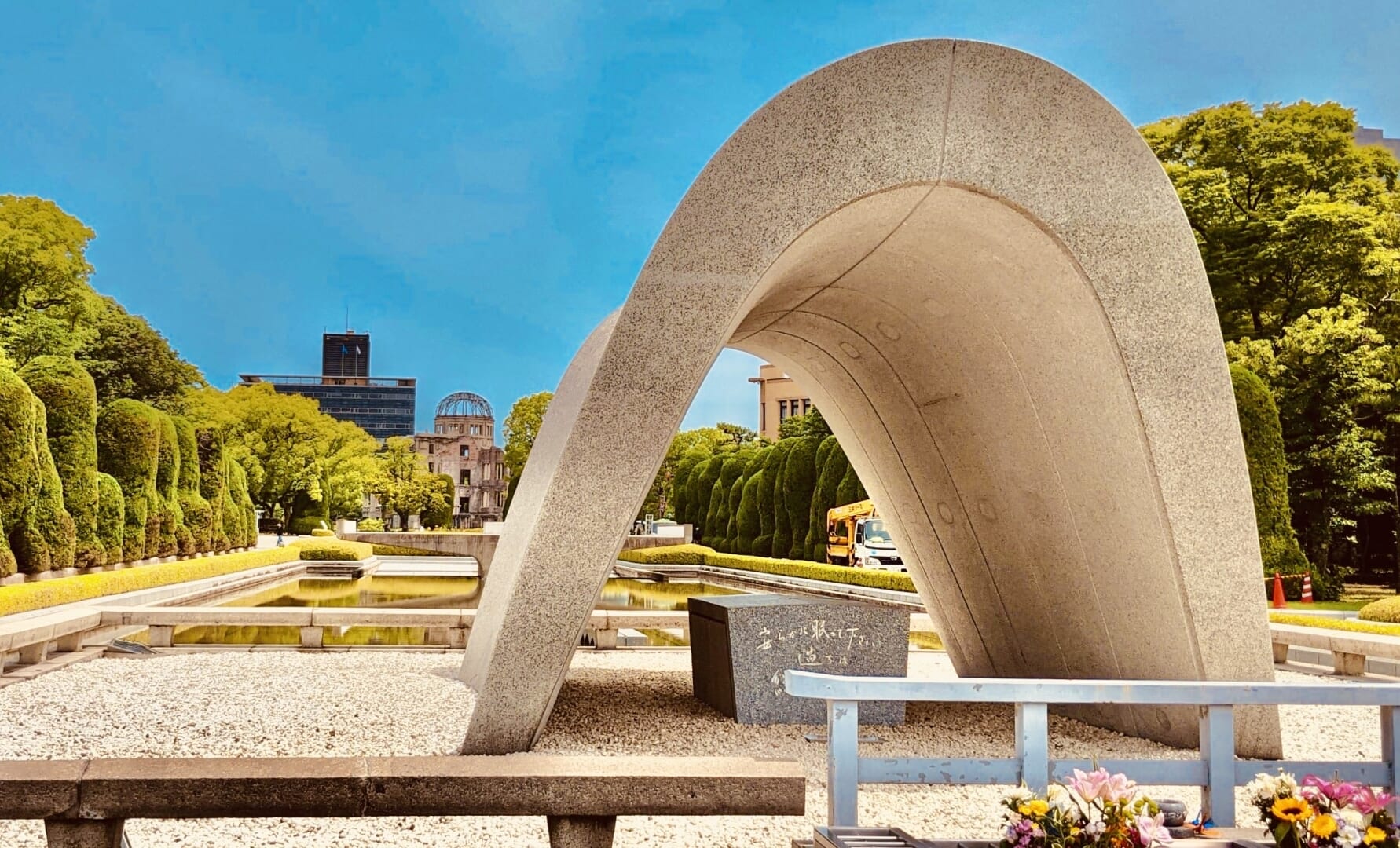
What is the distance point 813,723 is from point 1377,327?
766 inches

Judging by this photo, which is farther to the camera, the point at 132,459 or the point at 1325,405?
the point at 132,459

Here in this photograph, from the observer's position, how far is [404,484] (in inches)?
2076

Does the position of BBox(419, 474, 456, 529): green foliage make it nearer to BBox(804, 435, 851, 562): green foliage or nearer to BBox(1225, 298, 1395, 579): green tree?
BBox(804, 435, 851, 562): green foliage

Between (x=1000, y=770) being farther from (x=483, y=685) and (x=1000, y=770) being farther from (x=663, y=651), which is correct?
(x=663, y=651)

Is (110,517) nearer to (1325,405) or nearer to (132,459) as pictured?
(132,459)

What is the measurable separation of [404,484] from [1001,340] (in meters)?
49.3

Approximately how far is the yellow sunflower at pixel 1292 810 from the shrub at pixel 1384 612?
13047 millimetres

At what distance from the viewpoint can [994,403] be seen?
695cm

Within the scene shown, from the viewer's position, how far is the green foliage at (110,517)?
22.5 m

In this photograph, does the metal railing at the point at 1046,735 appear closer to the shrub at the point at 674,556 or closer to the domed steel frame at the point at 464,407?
the shrub at the point at 674,556

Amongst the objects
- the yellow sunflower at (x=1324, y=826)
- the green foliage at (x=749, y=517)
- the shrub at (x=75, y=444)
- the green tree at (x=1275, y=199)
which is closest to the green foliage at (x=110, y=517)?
the shrub at (x=75, y=444)

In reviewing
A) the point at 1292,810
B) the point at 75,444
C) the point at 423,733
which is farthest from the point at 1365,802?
the point at 75,444

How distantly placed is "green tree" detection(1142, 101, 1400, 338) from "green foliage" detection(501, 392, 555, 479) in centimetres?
3188

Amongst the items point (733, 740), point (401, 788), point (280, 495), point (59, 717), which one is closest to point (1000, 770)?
point (401, 788)
